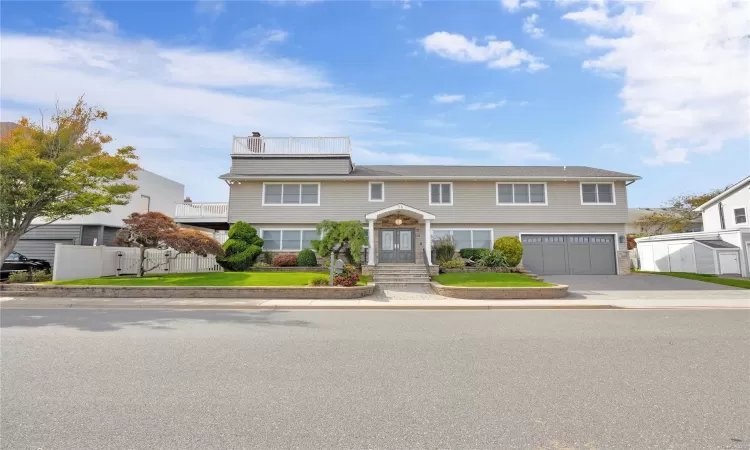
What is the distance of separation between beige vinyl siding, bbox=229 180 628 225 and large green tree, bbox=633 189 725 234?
19.6 meters

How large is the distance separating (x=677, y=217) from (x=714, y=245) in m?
16.0

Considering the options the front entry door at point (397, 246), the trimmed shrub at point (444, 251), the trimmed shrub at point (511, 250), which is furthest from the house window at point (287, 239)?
the trimmed shrub at point (511, 250)

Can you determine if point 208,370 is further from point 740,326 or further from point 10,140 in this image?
point 10,140

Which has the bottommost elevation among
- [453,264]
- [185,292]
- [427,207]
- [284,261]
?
[185,292]

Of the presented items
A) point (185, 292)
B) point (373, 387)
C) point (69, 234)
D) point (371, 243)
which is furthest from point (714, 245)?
point (69, 234)

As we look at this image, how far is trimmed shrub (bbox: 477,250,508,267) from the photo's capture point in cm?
1966

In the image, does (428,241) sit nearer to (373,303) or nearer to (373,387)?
(373,303)

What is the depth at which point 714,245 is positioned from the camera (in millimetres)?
23469

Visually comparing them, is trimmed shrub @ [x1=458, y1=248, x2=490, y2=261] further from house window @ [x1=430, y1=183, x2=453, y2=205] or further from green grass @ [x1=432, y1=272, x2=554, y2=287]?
house window @ [x1=430, y1=183, x2=453, y2=205]

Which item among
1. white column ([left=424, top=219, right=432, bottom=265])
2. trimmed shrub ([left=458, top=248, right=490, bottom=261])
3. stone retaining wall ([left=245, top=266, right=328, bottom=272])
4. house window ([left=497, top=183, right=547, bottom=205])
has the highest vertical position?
house window ([left=497, top=183, right=547, bottom=205])

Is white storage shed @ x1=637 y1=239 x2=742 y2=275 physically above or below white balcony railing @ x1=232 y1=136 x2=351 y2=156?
below

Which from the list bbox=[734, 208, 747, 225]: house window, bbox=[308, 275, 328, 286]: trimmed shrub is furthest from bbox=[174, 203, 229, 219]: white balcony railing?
bbox=[734, 208, 747, 225]: house window

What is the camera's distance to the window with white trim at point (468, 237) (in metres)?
21.7

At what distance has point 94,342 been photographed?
6.57 metres
